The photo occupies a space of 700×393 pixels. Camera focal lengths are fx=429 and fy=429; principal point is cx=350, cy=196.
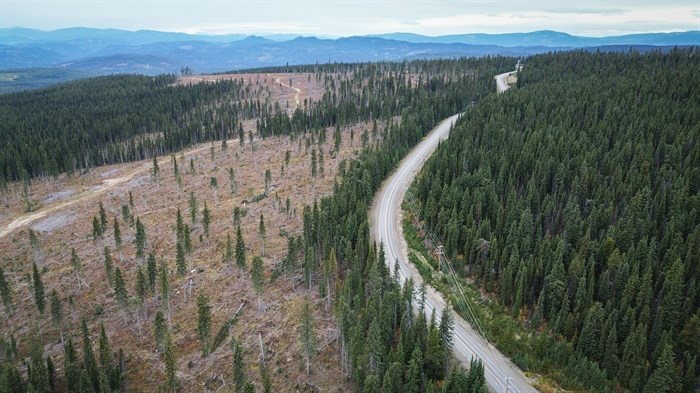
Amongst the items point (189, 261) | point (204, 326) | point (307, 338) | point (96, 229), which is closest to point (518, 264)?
point (307, 338)

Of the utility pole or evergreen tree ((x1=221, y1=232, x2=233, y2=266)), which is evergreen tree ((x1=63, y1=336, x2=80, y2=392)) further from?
the utility pole

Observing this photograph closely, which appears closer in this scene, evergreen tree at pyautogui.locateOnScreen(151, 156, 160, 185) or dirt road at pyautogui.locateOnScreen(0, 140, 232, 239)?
dirt road at pyautogui.locateOnScreen(0, 140, 232, 239)

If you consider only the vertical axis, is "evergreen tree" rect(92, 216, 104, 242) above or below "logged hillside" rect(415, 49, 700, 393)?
below

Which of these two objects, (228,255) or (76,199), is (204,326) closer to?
(228,255)

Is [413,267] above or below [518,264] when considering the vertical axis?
below

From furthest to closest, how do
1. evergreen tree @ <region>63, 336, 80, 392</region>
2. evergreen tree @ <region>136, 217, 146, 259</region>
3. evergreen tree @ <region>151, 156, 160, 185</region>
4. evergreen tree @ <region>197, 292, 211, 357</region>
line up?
evergreen tree @ <region>151, 156, 160, 185</region> < evergreen tree @ <region>136, 217, 146, 259</region> < evergreen tree @ <region>197, 292, 211, 357</region> < evergreen tree @ <region>63, 336, 80, 392</region>

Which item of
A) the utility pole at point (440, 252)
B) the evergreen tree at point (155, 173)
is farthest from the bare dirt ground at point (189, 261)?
the utility pole at point (440, 252)

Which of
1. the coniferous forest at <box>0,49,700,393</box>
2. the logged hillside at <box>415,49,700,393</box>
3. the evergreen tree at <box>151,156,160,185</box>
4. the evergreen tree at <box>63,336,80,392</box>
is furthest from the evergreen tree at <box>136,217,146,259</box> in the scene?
the logged hillside at <box>415,49,700,393</box>
